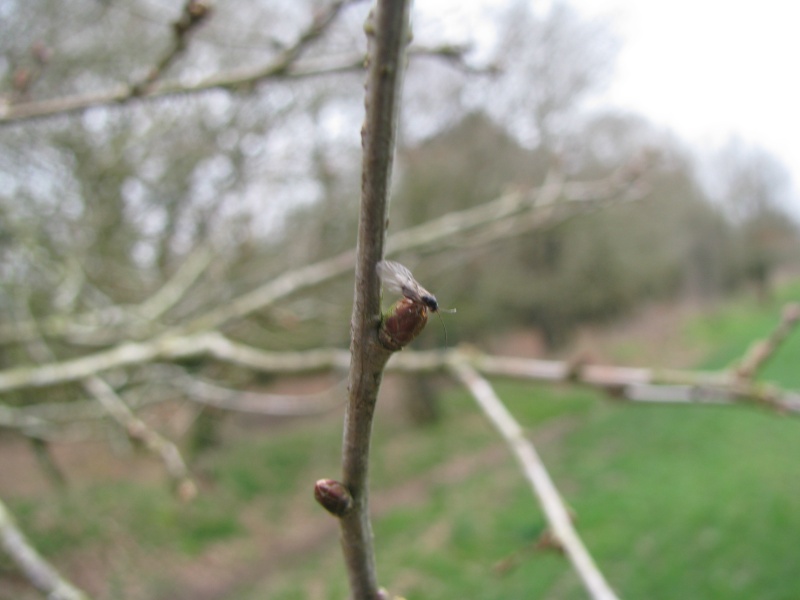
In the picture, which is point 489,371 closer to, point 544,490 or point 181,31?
point 544,490

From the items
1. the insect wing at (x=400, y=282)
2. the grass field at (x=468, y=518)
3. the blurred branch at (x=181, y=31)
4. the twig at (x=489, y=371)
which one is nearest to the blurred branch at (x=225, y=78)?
the blurred branch at (x=181, y=31)

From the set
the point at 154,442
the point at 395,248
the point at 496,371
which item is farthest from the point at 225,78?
the point at 395,248

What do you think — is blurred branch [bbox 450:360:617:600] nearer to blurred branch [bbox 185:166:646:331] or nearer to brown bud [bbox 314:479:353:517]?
brown bud [bbox 314:479:353:517]

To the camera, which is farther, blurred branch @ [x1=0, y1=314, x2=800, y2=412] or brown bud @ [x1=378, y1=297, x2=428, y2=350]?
blurred branch @ [x1=0, y1=314, x2=800, y2=412]

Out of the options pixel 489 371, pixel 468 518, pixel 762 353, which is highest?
pixel 468 518

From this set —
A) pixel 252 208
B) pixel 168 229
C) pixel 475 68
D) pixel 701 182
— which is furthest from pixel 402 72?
pixel 701 182

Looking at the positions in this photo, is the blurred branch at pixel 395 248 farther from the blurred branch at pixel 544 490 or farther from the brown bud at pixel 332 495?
the brown bud at pixel 332 495

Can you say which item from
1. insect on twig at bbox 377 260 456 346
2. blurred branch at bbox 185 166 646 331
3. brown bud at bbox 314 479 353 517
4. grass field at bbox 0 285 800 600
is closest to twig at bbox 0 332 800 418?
blurred branch at bbox 185 166 646 331
